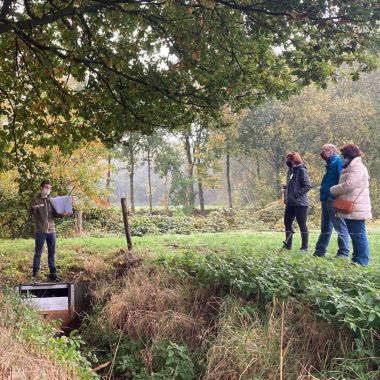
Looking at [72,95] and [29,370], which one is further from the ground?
[72,95]

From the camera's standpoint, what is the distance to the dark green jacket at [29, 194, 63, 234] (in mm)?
7949

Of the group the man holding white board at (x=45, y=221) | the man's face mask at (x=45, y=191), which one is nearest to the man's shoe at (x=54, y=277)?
the man holding white board at (x=45, y=221)

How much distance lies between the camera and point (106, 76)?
7.87m

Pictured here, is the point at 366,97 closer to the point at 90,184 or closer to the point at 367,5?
the point at 90,184

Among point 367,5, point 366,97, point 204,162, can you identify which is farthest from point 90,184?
point 366,97

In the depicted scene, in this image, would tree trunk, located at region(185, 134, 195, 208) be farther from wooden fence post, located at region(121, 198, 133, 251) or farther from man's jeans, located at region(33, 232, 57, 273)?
man's jeans, located at region(33, 232, 57, 273)

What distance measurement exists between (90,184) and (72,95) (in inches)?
256

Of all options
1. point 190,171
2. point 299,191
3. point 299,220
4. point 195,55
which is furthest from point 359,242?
point 190,171

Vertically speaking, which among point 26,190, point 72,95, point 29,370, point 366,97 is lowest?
point 29,370

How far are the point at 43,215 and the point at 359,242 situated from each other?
541 centimetres

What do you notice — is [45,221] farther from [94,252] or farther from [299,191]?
[299,191]

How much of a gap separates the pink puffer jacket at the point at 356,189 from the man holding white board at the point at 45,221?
194 inches

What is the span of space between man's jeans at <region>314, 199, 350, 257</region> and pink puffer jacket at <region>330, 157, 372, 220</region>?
0.51m

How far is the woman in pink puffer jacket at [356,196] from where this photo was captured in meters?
6.50
